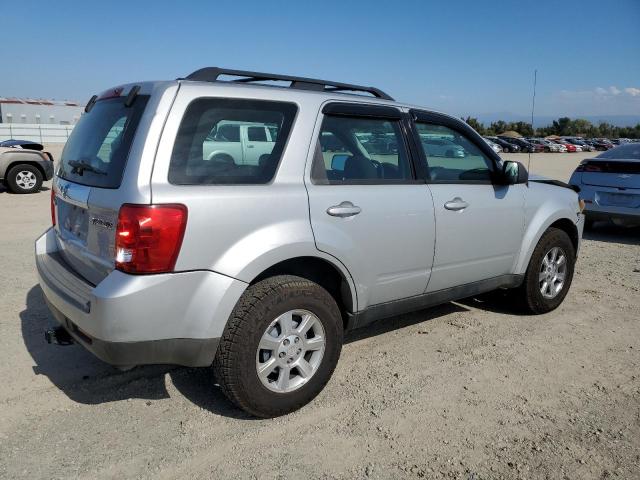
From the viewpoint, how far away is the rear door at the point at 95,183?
276cm

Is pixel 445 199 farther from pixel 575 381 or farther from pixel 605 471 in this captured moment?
pixel 605 471

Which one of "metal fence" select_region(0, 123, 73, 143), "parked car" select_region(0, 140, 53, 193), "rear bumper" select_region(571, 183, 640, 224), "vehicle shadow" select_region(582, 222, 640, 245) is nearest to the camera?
"rear bumper" select_region(571, 183, 640, 224)

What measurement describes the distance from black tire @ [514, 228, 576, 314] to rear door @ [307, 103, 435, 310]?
1393 mm

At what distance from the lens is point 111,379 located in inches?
142

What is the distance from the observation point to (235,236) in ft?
9.27

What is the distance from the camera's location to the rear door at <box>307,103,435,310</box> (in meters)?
3.24

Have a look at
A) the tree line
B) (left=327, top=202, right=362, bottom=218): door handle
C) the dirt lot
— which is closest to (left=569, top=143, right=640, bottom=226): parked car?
the dirt lot

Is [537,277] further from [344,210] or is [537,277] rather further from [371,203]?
[344,210]

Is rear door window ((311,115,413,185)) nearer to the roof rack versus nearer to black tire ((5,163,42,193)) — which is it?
the roof rack

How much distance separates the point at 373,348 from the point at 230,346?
1.64 meters

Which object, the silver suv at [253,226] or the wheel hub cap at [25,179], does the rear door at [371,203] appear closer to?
the silver suv at [253,226]

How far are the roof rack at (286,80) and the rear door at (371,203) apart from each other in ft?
0.80

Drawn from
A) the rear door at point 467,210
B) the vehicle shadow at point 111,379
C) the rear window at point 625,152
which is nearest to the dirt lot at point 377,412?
the vehicle shadow at point 111,379

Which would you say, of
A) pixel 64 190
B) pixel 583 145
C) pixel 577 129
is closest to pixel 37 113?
pixel 583 145
